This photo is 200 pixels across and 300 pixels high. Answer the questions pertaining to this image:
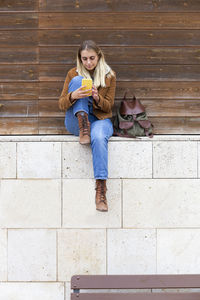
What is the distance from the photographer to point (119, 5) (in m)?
4.44

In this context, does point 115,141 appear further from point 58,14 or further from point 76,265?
point 58,14

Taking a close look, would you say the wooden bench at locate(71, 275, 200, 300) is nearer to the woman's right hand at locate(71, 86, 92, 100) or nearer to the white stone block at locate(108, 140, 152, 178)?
the white stone block at locate(108, 140, 152, 178)

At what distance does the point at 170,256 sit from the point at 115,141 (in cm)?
132

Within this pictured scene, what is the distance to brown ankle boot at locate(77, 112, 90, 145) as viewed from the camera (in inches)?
152

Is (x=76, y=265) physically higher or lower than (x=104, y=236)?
lower

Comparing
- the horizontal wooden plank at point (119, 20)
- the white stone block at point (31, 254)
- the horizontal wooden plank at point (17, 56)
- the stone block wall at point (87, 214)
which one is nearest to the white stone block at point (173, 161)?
the stone block wall at point (87, 214)

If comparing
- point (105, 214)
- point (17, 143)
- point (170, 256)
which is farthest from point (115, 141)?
point (170, 256)

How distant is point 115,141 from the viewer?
4039 mm

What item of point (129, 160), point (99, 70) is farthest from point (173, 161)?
point (99, 70)

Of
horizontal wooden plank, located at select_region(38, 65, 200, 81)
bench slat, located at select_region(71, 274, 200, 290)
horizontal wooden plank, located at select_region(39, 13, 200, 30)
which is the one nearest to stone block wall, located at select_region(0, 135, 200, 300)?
bench slat, located at select_region(71, 274, 200, 290)

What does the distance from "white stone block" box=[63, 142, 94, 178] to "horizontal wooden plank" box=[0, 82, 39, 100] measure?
875 mm

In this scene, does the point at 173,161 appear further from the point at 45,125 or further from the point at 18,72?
the point at 18,72

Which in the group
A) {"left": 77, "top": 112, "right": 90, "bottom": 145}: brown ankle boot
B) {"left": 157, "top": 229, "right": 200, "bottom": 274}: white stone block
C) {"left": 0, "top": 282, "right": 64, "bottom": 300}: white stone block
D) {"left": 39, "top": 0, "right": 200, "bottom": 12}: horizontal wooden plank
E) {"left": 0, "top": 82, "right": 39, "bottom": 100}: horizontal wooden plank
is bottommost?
{"left": 0, "top": 282, "right": 64, "bottom": 300}: white stone block

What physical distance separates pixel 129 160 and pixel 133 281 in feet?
3.92
